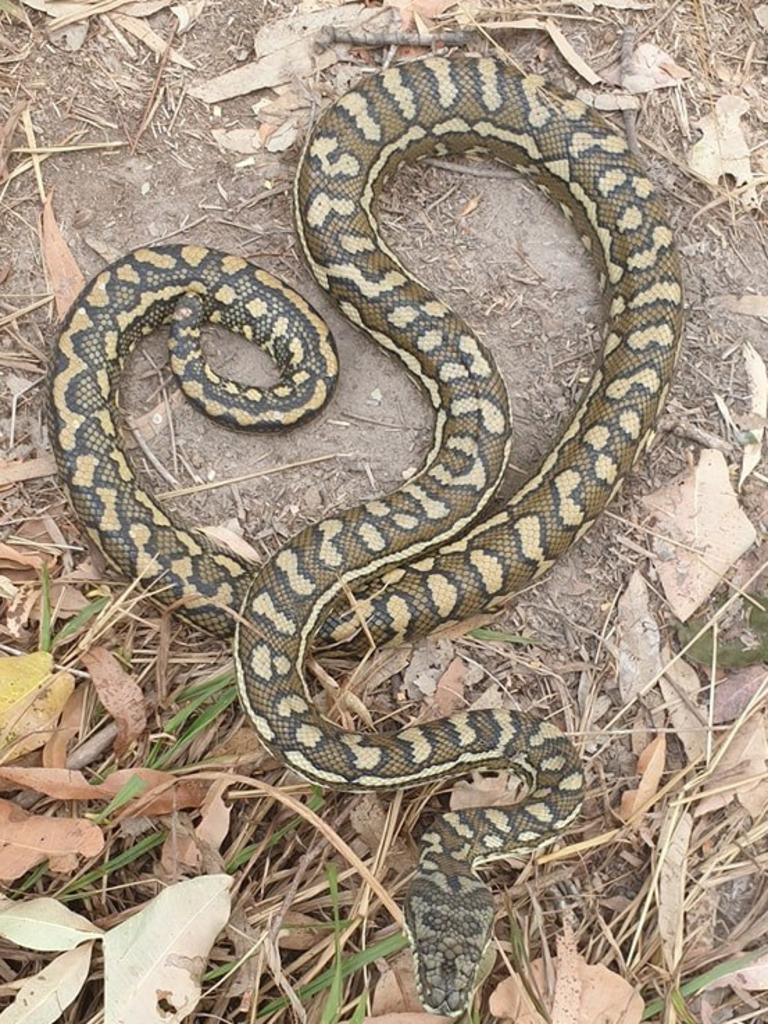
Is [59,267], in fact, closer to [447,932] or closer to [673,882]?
[447,932]

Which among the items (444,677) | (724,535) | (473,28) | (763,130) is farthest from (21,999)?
(763,130)

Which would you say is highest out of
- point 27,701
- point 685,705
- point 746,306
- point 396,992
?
point 746,306

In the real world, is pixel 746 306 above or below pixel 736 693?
above

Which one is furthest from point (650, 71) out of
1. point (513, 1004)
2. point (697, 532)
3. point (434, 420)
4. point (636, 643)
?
point (513, 1004)

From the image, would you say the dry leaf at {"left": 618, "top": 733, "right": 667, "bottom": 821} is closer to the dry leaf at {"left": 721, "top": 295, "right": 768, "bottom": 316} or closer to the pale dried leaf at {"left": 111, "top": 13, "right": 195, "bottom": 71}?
the dry leaf at {"left": 721, "top": 295, "right": 768, "bottom": 316}

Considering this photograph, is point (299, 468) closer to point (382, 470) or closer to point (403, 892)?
point (382, 470)

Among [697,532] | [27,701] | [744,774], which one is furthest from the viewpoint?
[697,532]

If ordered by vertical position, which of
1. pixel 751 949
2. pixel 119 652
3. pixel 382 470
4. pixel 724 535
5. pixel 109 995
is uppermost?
pixel 724 535
